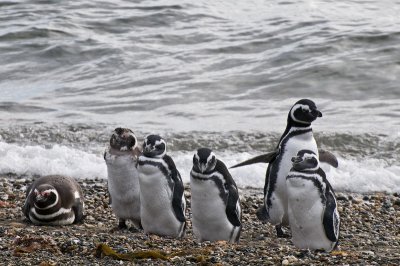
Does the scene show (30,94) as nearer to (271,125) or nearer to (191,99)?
(191,99)

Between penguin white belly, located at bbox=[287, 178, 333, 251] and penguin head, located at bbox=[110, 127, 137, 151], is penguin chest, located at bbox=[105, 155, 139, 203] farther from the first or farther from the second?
penguin white belly, located at bbox=[287, 178, 333, 251]

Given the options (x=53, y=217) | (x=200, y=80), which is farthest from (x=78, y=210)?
(x=200, y=80)

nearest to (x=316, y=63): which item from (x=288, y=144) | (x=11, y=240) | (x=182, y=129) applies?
(x=182, y=129)

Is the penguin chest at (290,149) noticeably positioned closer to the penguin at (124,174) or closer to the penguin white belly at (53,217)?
the penguin at (124,174)

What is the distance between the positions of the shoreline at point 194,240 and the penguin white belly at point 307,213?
165 mm

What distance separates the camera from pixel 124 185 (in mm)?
7656

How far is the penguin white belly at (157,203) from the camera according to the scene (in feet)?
23.7

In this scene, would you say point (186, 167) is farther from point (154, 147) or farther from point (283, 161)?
point (154, 147)

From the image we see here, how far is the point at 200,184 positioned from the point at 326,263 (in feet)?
4.55

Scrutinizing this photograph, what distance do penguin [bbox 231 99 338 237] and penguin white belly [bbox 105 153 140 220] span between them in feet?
3.39

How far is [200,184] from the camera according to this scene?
699 cm

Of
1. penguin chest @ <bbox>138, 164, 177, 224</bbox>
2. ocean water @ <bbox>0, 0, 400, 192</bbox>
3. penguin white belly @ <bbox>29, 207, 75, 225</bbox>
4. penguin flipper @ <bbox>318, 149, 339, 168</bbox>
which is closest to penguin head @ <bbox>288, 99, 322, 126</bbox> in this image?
penguin chest @ <bbox>138, 164, 177, 224</bbox>

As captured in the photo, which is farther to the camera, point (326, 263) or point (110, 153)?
point (110, 153)

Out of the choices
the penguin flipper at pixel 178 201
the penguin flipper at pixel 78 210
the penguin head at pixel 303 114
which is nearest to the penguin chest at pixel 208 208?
the penguin flipper at pixel 178 201
